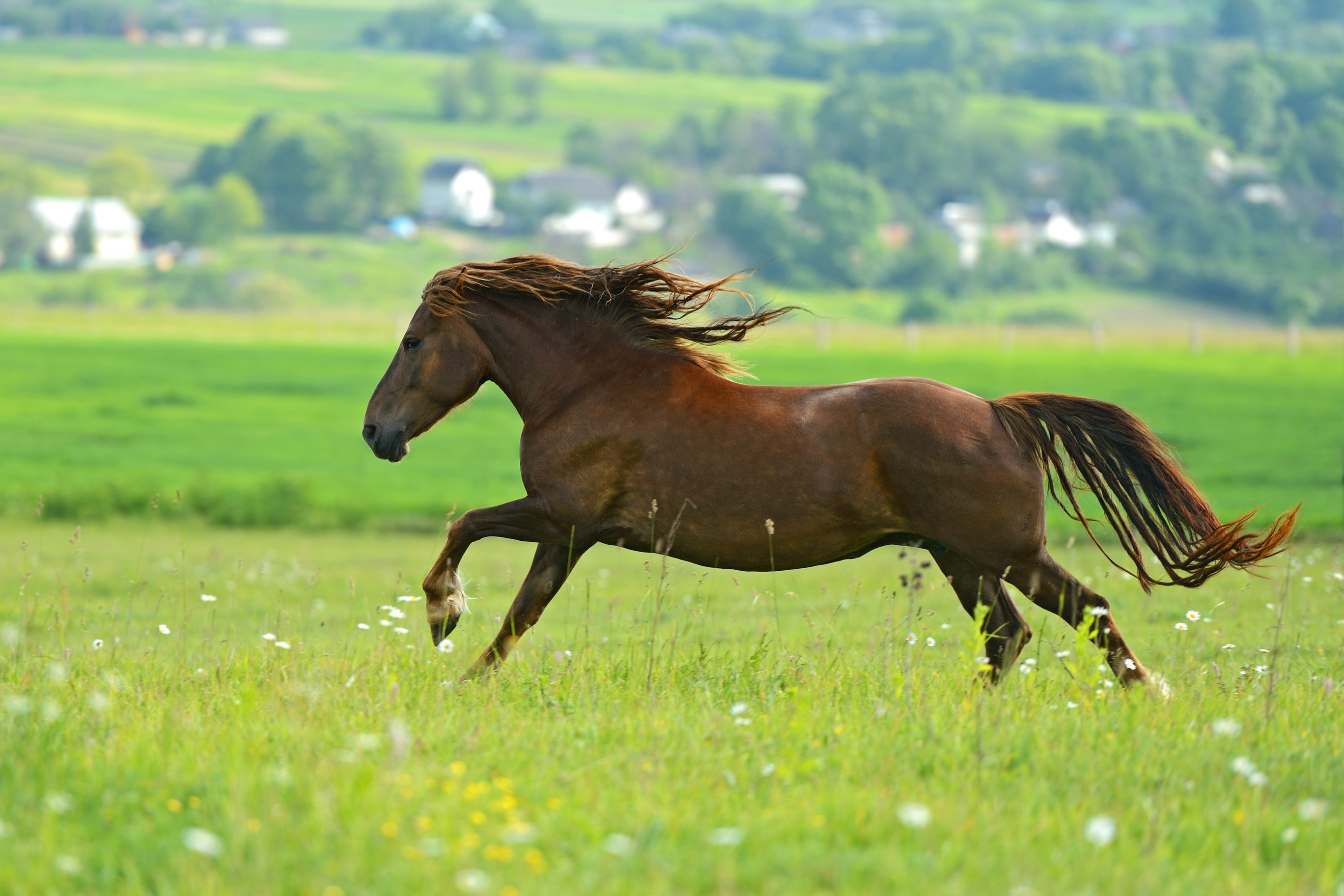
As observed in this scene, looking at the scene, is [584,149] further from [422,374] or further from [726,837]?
[726,837]

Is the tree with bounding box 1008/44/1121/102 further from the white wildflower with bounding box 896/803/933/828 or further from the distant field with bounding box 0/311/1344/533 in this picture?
the white wildflower with bounding box 896/803/933/828

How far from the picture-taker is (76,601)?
40.0 feet

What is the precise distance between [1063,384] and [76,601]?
2646 centimetres

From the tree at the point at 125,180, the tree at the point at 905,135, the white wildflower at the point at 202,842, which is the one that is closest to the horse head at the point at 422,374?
the white wildflower at the point at 202,842

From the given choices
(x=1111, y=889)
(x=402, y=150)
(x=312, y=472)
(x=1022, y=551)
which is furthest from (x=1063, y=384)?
(x=402, y=150)

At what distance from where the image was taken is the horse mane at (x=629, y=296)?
6.66 m

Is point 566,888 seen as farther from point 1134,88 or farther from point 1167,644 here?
point 1134,88

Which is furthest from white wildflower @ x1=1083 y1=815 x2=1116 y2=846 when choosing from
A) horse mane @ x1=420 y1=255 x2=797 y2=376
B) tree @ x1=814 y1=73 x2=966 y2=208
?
tree @ x1=814 y1=73 x2=966 y2=208

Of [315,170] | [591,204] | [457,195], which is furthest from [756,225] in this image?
[315,170]

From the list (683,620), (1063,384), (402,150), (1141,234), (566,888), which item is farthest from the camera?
(402,150)

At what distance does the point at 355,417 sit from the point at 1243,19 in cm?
15312

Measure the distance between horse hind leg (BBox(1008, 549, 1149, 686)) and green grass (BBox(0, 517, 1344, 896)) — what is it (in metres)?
0.16

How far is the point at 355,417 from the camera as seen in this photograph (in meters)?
30.1

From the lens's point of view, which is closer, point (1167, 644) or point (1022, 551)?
point (1022, 551)
